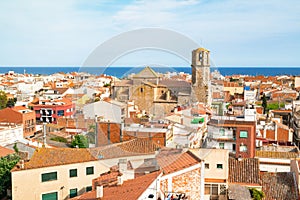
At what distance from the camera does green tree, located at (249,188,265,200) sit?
6023 mm

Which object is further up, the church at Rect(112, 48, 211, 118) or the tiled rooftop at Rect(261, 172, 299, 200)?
the church at Rect(112, 48, 211, 118)

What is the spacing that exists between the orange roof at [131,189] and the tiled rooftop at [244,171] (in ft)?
10.3

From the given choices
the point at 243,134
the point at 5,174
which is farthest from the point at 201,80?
the point at 5,174

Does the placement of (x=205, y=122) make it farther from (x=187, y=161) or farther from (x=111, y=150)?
(x=111, y=150)

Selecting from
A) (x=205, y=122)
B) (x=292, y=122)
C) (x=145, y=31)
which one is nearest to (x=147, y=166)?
(x=205, y=122)

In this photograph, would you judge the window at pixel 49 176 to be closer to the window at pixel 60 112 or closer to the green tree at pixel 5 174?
the green tree at pixel 5 174

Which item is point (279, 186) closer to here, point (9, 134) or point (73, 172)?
point (73, 172)

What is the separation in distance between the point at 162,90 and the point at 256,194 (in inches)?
156

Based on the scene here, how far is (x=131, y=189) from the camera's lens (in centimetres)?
353

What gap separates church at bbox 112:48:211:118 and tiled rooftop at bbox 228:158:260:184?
3811 millimetres

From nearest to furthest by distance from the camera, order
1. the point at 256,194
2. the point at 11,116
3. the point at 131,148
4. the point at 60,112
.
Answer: the point at 131,148
the point at 256,194
the point at 11,116
the point at 60,112

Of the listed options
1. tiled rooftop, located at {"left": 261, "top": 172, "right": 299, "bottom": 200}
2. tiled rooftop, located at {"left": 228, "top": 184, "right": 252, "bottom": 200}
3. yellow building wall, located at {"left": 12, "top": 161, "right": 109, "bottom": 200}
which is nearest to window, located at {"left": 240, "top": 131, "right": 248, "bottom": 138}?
tiled rooftop, located at {"left": 261, "top": 172, "right": 299, "bottom": 200}

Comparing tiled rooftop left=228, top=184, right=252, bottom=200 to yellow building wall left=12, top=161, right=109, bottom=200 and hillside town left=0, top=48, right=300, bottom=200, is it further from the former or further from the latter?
yellow building wall left=12, top=161, right=109, bottom=200

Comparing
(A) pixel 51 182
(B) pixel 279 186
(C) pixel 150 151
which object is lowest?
(B) pixel 279 186
